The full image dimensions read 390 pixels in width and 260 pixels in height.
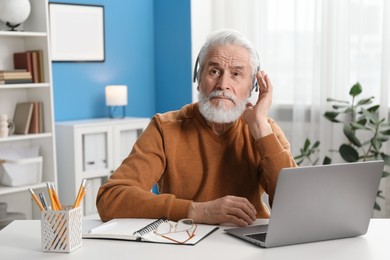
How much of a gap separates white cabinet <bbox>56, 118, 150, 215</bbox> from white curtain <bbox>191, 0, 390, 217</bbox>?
1042mm

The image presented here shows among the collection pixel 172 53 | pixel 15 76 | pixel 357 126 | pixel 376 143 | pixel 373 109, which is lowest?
pixel 376 143

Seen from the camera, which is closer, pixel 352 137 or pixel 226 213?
pixel 226 213

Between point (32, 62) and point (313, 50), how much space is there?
79.4 inches

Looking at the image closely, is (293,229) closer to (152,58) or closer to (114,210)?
(114,210)

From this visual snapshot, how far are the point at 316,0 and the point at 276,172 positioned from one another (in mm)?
2703

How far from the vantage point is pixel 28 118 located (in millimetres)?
4262

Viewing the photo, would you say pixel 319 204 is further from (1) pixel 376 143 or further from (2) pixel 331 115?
(2) pixel 331 115

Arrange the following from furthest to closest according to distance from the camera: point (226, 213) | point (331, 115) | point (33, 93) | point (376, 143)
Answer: point (33, 93) → point (331, 115) → point (376, 143) → point (226, 213)

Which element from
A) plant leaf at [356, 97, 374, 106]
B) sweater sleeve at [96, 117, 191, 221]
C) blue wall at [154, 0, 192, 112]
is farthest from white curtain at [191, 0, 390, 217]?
sweater sleeve at [96, 117, 191, 221]

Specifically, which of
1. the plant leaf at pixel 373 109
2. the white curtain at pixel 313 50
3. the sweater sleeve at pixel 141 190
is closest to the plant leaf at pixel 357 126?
the plant leaf at pixel 373 109

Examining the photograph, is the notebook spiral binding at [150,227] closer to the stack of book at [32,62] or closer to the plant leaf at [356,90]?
the plant leaf at [356,90]

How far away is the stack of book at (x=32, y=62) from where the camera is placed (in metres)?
4.25

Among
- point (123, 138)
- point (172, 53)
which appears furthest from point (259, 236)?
point (172, 53)

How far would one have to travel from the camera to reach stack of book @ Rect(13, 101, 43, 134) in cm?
427
